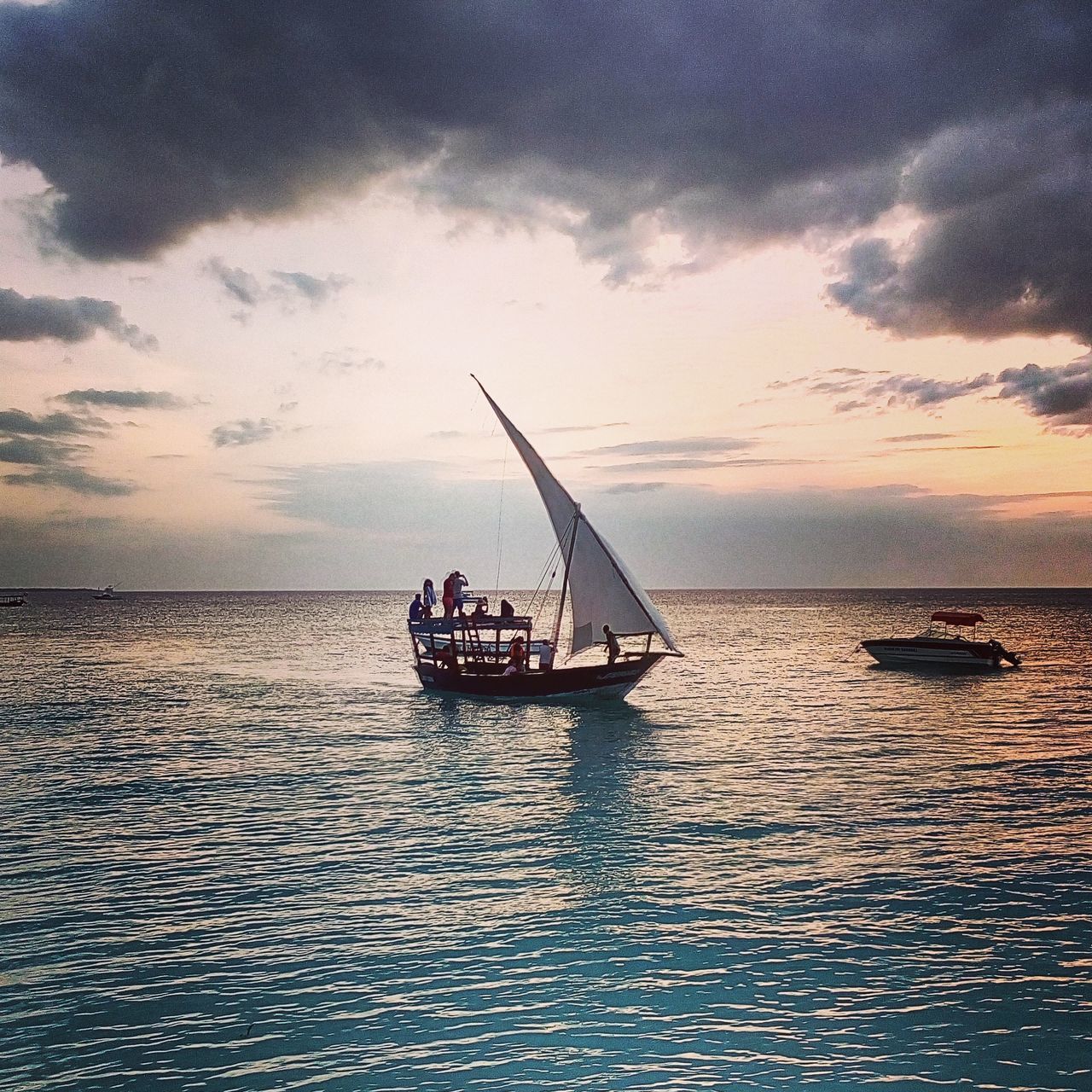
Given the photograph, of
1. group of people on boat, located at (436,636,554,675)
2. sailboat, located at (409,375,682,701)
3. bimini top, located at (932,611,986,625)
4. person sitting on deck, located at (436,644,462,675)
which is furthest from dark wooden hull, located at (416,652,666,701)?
bimini top, located at (932,611,986,625)

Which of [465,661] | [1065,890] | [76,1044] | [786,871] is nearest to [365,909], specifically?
[76,1044]

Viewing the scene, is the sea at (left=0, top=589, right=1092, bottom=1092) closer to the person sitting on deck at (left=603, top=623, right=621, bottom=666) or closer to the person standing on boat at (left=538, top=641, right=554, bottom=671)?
the person sitting on deck at (left=603, top=623, right=621, bottom=666)

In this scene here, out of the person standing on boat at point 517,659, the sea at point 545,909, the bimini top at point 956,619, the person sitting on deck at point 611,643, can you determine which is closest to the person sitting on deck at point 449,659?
the person standing on boat at point 517,659

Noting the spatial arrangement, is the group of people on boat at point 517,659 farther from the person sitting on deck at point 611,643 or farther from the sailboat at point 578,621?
the person sitting on deck at point 611,643

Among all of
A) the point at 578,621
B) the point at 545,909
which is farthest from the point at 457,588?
the point at 545,909

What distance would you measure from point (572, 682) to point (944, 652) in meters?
32.9

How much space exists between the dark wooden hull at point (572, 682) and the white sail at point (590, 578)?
1.28 m

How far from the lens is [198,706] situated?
4331cm

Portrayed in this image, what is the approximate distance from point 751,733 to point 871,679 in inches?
978

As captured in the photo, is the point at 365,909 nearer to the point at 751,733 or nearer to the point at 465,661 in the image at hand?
the point at 751,733

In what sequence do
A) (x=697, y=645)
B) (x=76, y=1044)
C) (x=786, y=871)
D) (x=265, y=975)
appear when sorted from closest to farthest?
(x=76, y=1044) < (x=265, y=975) < (x=786, y=871) < (x=697, y=645)

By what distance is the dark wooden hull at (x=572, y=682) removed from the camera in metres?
39.2

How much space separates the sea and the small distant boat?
83.2 ft

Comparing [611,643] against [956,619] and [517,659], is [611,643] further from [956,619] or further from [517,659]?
[956,619]
